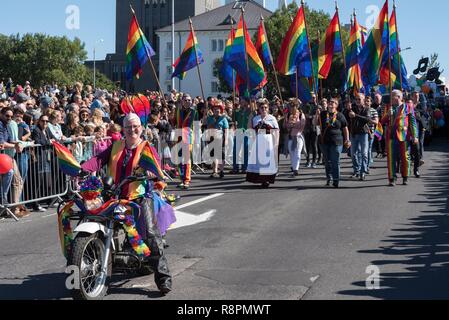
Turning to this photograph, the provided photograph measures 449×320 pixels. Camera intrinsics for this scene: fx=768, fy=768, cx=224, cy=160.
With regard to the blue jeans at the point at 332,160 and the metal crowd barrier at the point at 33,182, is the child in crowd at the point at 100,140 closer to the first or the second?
the metal crowd barrier at the point at 33,182

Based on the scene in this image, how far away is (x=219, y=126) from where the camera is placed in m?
19.0

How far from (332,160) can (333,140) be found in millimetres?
417

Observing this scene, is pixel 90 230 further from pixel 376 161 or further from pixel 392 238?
pixel 376 161

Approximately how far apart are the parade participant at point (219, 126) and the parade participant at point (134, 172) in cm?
1101

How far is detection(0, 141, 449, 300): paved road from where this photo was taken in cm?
729

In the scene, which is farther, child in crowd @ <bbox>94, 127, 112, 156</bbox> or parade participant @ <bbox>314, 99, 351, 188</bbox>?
parade participant @ <bbox>314, 99, 351, 188</bbox>

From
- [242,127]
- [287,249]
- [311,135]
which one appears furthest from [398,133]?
[287,249]

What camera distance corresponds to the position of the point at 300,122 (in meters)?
19.0

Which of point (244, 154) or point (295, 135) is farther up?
point (295, 135)

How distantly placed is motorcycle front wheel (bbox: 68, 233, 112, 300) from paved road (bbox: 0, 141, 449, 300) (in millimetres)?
246

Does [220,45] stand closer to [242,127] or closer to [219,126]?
[242,127]

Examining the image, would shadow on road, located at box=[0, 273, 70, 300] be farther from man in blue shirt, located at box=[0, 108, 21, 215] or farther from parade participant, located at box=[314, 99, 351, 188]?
parade participant, located at box=[314, 99, 351, 188]

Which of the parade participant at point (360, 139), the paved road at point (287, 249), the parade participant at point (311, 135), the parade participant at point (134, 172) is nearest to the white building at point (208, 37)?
the parade participant at point (311, 135)

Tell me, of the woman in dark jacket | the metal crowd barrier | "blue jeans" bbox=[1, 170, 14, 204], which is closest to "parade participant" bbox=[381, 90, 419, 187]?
the metal crowd barrier
